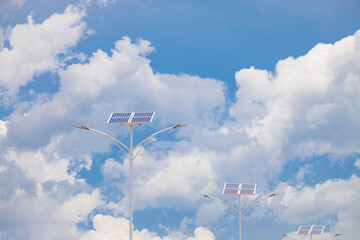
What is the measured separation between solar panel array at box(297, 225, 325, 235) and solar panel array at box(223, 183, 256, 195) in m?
14.2

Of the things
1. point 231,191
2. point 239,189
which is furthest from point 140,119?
point 239,189

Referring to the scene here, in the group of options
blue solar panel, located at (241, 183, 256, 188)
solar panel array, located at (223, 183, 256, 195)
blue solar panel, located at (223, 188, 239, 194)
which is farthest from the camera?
blue solar panel, located at (241, 183, 256, 188)

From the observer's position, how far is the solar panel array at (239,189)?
46.6 m

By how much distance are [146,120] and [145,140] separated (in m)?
1.74

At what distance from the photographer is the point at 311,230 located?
59188mm

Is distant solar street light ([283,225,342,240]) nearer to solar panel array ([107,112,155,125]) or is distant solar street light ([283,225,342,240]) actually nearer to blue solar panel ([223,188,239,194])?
blue solar panel ([223,188,239,194])

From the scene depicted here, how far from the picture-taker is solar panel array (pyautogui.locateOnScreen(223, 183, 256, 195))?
153 ft

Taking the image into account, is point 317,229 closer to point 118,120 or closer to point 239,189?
point 239,189

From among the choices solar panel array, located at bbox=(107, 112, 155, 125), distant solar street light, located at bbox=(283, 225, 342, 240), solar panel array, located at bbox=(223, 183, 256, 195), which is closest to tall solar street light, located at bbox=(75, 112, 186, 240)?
solar panel array, located at bbox=(107, 112, 155, 125)

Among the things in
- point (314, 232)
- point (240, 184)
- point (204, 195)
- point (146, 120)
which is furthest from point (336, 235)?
point (146, 120)

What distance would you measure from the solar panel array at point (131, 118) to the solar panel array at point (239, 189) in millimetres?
16634

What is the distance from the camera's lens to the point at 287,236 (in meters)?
57.2

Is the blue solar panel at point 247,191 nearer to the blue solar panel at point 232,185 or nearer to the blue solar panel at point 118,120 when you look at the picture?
the blue solar panel at point 232,185

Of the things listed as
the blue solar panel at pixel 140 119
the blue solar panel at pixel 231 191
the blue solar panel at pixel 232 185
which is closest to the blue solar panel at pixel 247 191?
the blue solar panel at pixel 231 191
